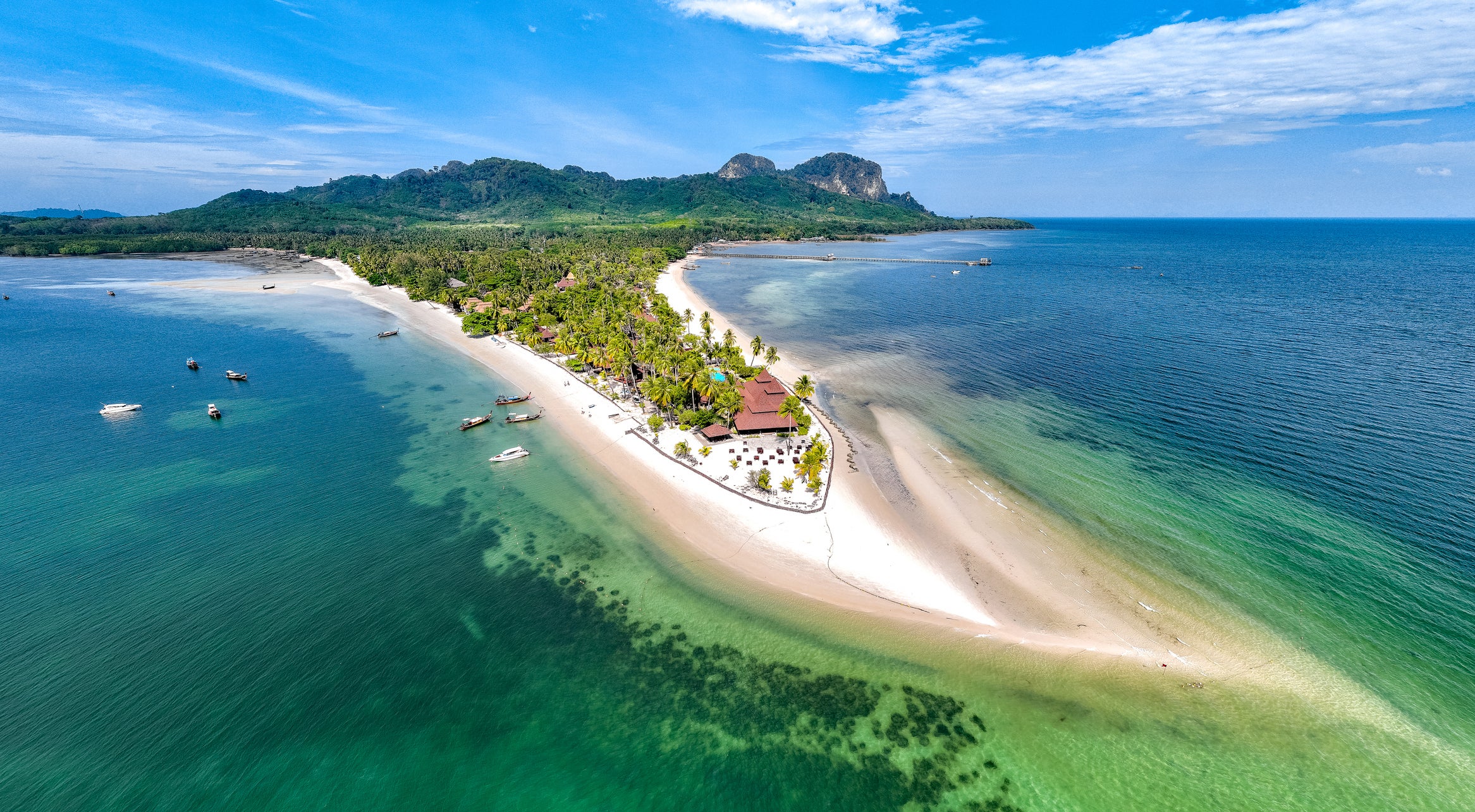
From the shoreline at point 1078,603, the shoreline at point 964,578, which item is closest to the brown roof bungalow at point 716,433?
the shoreline at point 964,578

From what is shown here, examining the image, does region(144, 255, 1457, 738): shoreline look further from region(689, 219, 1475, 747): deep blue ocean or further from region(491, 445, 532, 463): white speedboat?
region(491, 445, 532, 463): white speedboat

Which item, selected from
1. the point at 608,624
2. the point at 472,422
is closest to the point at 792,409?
the point at 608,624

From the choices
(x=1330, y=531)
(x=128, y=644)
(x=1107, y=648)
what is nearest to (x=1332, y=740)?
(x=1107, y=648)

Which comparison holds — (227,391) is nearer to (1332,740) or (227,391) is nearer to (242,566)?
(242,566)

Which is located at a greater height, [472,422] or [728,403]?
[728,403]

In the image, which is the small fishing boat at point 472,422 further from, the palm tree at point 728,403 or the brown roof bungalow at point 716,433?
the palm tree at point 728,403

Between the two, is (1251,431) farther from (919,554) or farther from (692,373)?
(692,373)
